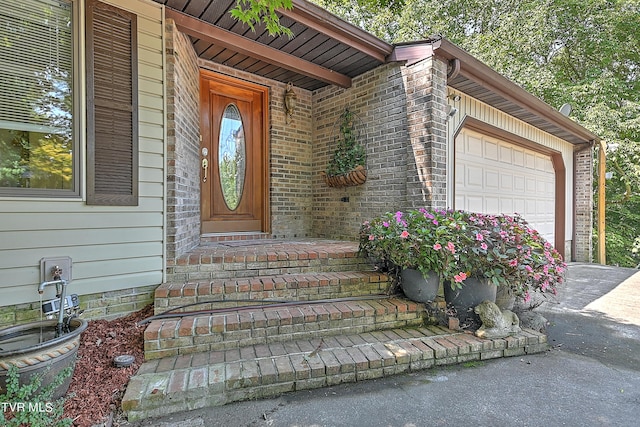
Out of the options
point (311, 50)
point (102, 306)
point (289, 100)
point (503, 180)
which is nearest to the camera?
point (102, 306)

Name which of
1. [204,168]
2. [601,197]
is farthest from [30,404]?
[601,197]

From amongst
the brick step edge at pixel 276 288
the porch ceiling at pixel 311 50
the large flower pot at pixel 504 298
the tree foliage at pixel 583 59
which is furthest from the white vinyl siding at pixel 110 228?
the tree foliage at pixel 583 59

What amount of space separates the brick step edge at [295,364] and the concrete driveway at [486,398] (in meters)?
0.06

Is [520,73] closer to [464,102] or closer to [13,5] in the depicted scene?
[464,102]

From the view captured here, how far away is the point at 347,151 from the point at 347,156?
0.09 metres

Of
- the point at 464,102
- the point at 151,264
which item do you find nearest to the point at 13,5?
the point at 151,264

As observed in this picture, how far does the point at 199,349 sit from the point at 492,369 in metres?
2.01

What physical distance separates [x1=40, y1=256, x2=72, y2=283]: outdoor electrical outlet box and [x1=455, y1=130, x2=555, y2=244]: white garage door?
4.36 m

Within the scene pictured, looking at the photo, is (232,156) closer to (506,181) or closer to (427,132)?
(427,132)

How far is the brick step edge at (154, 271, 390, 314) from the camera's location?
241 centimetres

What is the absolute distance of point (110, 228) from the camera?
245 cm

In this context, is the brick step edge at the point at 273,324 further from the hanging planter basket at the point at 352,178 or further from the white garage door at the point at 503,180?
the white garage door at the point at 503,180

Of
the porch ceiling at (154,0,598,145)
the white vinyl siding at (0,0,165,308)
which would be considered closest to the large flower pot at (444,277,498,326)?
the porch ceiling at (154,0,598,145)

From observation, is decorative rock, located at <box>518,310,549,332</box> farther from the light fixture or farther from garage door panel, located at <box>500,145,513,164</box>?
the light fixture
